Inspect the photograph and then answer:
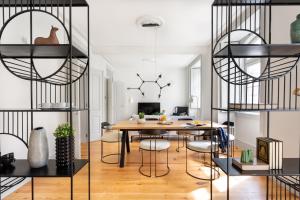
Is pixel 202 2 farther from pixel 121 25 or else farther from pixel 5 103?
pixel 5 103

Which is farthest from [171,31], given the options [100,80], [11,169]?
[11,169]

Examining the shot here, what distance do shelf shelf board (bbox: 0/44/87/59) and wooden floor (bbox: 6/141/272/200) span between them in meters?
1.74

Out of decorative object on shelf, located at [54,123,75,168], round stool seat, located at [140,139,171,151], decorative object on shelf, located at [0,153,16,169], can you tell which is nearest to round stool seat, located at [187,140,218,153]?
round stool seat, located at [140,139,171,151]

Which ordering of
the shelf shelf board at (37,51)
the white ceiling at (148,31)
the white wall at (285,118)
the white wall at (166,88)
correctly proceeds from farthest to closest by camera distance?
the white wall at (166,88) → the white ceiling at (148,31) → the white wall at (285,118) → the shelf shelf board at (37,51)

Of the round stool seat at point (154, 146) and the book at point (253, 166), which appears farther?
the round stool seat at point (154, 146)

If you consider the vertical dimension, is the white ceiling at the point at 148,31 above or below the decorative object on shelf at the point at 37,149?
above

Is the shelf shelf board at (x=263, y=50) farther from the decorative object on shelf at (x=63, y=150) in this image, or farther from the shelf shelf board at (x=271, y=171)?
the decorative object on shelf at (x=63, y=150)

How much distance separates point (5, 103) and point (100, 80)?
11.0 ft

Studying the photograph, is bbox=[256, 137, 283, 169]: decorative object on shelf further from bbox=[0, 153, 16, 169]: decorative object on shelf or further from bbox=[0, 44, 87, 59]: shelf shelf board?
bbox=[0, 153, 16, 169]: decorative object on shelf

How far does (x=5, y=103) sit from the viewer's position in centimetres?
207

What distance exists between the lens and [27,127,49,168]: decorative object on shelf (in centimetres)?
121

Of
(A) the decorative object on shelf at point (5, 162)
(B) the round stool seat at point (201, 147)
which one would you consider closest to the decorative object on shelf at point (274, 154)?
(B) the round stool seat at point (201, 147)

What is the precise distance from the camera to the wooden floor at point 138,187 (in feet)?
7.13

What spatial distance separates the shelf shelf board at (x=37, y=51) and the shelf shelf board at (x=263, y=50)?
1.10 meters
